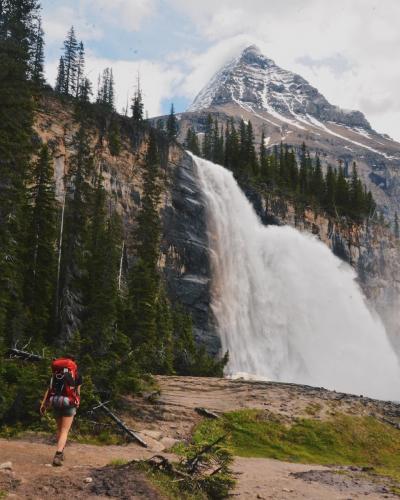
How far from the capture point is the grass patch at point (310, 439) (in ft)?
55.5

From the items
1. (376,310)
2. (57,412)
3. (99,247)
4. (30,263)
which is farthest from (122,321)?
(376,310)

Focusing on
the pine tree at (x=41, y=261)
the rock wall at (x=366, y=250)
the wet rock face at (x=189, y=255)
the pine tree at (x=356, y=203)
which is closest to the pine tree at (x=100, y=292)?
the pine tree at (x=41, y=261)

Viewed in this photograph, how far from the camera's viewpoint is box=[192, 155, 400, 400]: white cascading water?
48875mm

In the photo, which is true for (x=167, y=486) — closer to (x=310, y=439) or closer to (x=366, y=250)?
(x=310, y=439)

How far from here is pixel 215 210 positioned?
176ft

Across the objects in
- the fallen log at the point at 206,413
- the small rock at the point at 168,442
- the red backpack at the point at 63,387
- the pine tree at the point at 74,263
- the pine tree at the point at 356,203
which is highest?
the pine tree at the point at 356,203

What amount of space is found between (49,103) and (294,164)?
168 feet

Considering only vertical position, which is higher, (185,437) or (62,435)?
(62,435)

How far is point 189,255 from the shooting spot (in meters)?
50.4

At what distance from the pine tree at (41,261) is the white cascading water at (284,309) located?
19909mm

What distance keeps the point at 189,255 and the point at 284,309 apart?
12220 millimetres

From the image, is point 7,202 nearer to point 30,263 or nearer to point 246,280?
point 30,263

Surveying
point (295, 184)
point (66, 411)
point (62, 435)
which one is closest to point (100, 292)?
point (66, 411)

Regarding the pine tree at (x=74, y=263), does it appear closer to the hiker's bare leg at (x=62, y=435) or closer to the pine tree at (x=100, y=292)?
the pine tree at (x=100, y=292)
